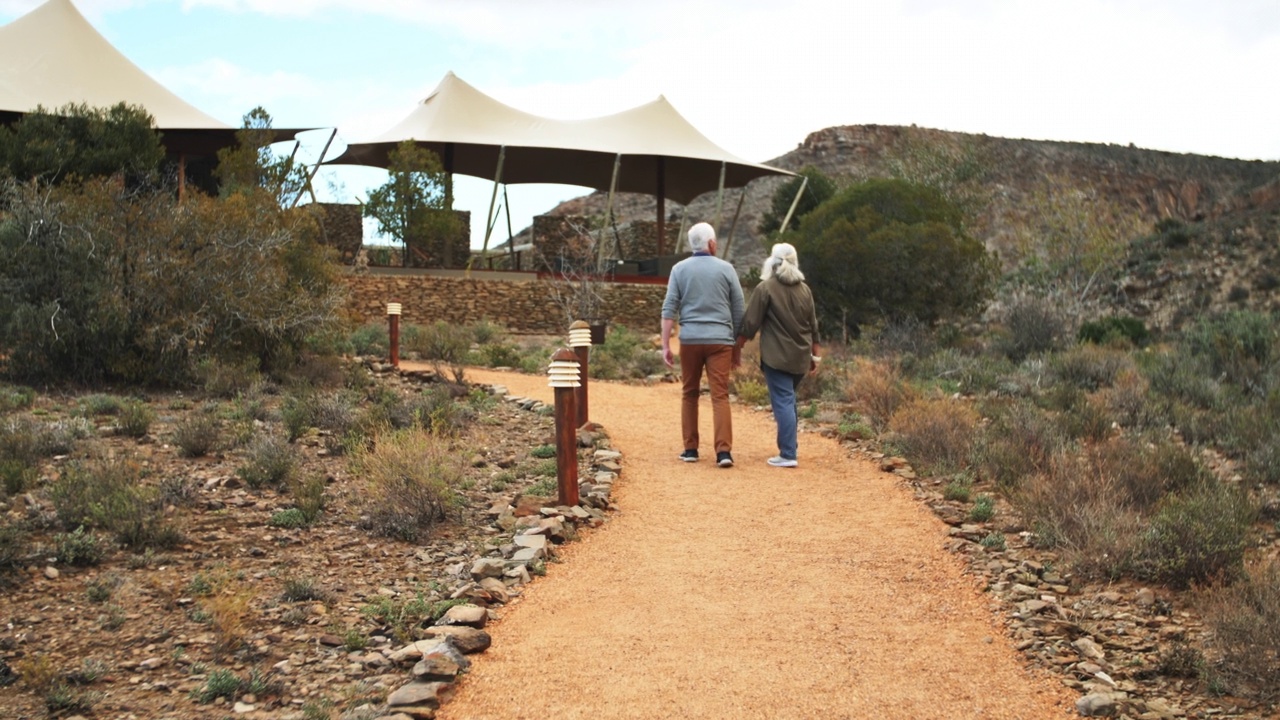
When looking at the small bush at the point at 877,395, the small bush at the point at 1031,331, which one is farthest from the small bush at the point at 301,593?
the small bush at the point at 1031,331

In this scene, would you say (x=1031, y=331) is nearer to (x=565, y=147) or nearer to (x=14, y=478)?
(x=565, y=147)

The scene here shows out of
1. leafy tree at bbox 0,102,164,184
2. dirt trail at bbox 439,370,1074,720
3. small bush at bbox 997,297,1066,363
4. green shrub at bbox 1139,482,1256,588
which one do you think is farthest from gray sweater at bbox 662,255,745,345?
leafy tree at bbox 0,102,164,184

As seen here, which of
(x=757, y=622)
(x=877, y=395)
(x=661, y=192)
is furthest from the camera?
(x=661, y=192)

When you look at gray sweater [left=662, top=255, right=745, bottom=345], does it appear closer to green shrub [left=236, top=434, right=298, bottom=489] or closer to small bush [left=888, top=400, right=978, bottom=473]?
small bush [left=888, top=400, right=978, bottom=473]

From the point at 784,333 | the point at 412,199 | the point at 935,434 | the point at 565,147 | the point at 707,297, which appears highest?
the point at 565,147

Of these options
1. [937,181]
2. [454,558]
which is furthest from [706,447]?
[937,181]

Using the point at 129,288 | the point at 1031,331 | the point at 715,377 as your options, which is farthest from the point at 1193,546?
the point at 1031,331

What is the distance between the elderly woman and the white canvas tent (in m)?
19.5

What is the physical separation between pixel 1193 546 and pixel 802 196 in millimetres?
35648

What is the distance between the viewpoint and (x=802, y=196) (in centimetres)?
4112

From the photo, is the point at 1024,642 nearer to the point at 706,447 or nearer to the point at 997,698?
the point at 997,698

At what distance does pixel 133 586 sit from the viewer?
624 centimetres

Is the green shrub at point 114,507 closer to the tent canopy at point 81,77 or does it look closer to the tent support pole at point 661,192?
the tent canopy at point 81,77

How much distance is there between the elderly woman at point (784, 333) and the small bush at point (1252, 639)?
431 centimetres
